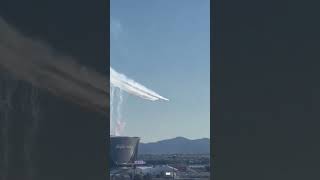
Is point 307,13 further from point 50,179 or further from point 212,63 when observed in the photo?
point 50,179

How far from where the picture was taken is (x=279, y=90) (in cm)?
508

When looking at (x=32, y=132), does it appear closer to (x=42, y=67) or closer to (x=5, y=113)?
(x=5, y=113)

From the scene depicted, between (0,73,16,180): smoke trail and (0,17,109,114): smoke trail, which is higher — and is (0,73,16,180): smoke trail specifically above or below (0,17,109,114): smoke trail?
below

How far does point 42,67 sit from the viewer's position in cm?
512

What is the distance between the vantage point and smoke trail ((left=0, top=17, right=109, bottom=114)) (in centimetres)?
506

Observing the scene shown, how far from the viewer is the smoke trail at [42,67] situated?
5.06 meters

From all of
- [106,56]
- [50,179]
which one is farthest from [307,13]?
[50,179]

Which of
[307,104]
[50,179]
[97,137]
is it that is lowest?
[50,179]

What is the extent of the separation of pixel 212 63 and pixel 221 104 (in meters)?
0.40

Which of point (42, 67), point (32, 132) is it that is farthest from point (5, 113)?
point (42, 67)

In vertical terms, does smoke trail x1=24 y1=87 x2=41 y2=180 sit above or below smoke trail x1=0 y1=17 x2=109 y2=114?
below

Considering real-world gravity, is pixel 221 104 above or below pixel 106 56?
below

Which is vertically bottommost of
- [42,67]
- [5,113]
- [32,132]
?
[32,132]

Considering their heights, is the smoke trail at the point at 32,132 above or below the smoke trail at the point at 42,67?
below
